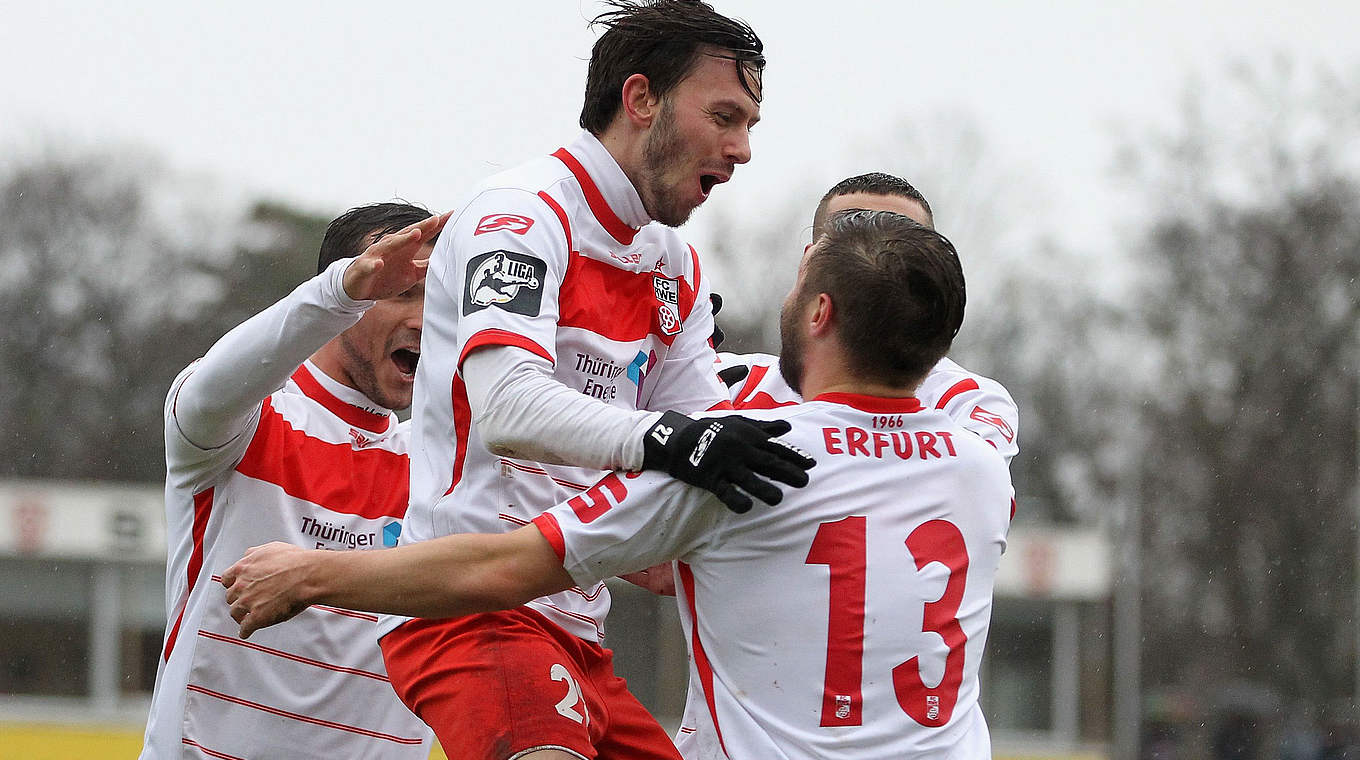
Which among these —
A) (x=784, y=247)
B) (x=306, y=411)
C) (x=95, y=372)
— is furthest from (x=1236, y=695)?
(x=306, y=411)

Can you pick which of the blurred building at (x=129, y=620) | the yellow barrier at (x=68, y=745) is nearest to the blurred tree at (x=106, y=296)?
the blurred building at (x=129, y=620)

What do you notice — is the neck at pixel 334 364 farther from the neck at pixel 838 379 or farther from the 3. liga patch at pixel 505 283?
the neck at pixel 838 379

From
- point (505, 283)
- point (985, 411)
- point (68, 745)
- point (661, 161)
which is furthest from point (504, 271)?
point (68, 745)

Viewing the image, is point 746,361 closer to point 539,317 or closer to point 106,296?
point 539,317

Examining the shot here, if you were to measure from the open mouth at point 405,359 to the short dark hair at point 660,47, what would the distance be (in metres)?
1.03

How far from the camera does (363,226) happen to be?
4.69m

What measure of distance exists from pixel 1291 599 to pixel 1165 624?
2903 mm

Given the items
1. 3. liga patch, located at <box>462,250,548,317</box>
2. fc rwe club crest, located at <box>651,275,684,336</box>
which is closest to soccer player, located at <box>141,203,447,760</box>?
fc rwe club crest, located at <box>651,275,684,336</box>

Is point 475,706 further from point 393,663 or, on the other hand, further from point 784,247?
point 784,247

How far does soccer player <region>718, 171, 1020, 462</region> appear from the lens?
3.90 metres

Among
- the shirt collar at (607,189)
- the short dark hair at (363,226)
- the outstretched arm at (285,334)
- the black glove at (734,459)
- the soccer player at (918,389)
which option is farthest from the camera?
the short dark hair at (363,226)

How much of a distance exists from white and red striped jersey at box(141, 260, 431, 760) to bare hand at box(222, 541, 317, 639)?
112 centimetres

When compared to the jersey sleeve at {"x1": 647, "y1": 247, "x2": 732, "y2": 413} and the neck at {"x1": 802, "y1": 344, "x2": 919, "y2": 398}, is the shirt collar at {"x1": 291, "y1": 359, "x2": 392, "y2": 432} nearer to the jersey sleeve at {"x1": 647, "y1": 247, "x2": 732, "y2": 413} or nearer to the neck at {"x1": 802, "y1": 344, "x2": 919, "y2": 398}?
the jersey sleeve at {"x1": 647, "y1": 247, "x2": 732, "y2": 413}

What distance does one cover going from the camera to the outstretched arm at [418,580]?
2961 millimetres
